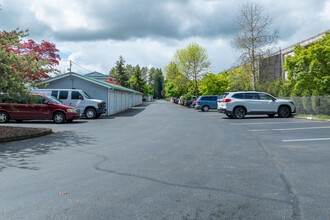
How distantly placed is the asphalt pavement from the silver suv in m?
10.5

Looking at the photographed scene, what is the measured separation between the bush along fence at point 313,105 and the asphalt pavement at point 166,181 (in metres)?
10.6

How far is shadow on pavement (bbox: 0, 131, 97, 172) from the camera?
20.6 ft

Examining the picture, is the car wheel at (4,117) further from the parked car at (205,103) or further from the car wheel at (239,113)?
the parked car at (205,103)

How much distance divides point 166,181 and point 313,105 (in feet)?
55.0

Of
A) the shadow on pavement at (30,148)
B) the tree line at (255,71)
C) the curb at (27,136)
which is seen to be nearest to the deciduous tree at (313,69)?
the tree line at (255,71)

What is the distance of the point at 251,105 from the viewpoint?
1889cm

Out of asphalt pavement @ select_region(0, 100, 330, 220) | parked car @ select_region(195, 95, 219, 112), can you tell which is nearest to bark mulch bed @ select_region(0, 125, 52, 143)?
asphalt pavement @ select_region(0, 100, 330, 220)

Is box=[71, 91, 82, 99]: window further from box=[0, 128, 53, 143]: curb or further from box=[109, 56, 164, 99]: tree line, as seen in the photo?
Result: box=[109, 56, 164, 99]: tree line

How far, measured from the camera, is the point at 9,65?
10.3m

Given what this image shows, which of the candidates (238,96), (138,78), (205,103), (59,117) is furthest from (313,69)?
(138,78)

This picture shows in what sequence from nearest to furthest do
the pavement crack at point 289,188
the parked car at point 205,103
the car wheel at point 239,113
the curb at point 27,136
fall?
the pavement crack at point 289,188 → the curb at point 27,136 → the car wheel at point 239,113 → the parked car at point 205,103

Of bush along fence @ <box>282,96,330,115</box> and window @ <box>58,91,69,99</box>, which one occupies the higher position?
window @ <box>58,91,69,99</box>

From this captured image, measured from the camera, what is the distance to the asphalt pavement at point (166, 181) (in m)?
3.59

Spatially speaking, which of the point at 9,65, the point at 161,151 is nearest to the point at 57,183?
the point at 161,151
